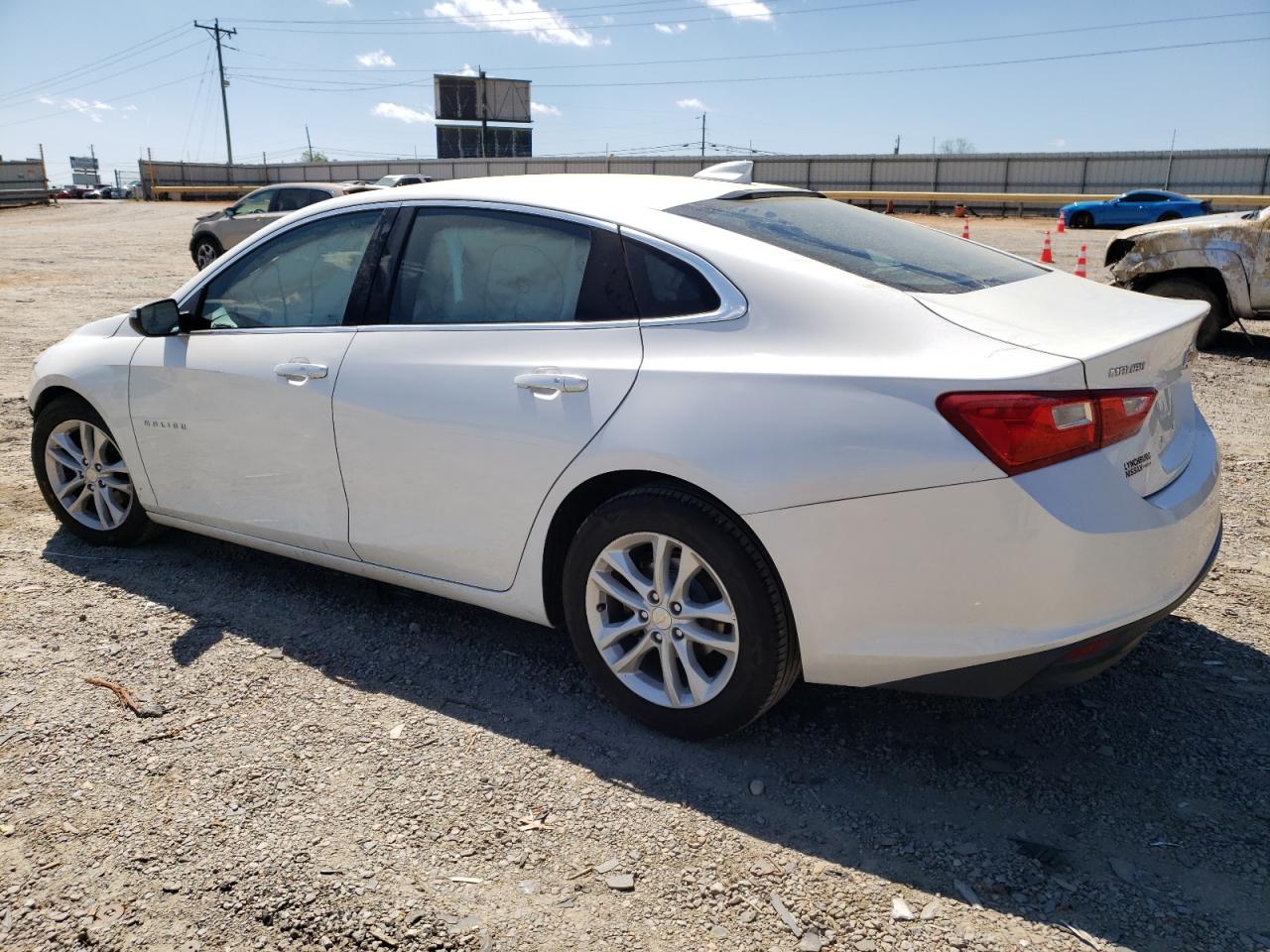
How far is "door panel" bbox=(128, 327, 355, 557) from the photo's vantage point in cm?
372

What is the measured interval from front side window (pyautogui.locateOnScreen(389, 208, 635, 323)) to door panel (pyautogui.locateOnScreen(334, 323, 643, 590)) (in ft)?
0.26

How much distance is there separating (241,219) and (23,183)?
109 ft

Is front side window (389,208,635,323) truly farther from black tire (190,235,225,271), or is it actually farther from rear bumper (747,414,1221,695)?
black tire (190,235,225,271)

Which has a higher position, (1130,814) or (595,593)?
(595,593)

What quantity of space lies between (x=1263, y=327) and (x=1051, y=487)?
33.9ft

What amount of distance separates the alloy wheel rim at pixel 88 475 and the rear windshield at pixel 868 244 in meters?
2.98

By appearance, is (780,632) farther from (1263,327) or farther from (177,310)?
(1263,327)

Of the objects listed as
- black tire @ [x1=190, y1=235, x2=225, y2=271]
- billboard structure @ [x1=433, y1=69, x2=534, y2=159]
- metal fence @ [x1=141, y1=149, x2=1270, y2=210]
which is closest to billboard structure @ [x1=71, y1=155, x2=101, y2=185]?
billboard structure @ [x1=433, y1=69, x2=534, y2=159]

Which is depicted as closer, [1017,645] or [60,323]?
[1017,645]

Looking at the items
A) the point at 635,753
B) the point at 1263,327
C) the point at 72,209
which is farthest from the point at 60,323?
the point at 72,209

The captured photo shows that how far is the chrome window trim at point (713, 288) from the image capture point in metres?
2.93

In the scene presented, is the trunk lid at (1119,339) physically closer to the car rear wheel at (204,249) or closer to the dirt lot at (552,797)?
the dirt lot at (552,797)

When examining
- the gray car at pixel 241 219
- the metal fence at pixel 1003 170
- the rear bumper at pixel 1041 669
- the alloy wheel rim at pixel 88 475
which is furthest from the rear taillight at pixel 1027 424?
the metal fence at pixel 1003 170

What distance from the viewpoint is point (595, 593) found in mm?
3152
